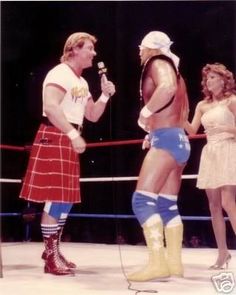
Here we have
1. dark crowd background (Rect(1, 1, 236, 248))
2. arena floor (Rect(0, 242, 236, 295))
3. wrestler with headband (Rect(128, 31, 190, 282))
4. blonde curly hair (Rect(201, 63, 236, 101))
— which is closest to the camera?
arena floor (Rect(0, 242, 236, 295))

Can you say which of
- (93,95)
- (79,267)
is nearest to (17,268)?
(79,267)

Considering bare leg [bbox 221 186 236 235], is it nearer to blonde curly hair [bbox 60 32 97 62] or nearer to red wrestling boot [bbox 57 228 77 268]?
red wrestling boot [bbox 57 228 77 268]

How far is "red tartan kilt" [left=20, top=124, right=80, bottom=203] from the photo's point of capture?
6.21 ft

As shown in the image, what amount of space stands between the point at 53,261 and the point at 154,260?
0.40 meters

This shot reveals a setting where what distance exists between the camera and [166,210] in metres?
1.85

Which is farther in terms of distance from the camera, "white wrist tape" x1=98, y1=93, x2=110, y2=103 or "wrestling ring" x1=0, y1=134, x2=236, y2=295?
"white wrist tape" x1=98, y1=93, x2=110, y2=103

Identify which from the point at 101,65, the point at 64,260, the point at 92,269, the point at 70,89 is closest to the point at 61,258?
the point at 64,260

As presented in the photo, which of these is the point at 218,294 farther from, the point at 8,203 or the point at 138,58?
the point at 8,203

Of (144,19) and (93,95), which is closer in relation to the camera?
(144,19)

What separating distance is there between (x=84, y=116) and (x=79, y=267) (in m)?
0.63

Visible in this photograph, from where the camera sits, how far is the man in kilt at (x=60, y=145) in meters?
1.86

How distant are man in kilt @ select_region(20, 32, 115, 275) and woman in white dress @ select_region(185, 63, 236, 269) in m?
0.47

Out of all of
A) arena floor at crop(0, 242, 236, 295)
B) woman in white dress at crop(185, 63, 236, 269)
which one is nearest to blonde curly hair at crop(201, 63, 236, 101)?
woman in white dress at crop(185, 63, 236, 269)

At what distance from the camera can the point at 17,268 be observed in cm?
201
